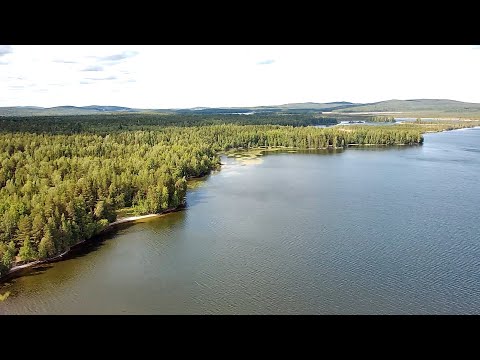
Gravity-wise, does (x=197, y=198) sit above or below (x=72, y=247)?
above

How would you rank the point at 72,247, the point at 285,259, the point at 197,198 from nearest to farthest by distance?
the point at 285,259 < the point at 72,247 < the point at 197,198

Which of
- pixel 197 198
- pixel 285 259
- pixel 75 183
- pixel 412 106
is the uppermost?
pixel 412 106

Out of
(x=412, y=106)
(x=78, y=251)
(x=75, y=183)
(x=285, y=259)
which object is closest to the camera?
(x=285, y=259)

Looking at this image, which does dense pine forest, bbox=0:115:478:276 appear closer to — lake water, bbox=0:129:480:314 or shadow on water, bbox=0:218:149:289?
shadow on water, bbox=0:218:149:289

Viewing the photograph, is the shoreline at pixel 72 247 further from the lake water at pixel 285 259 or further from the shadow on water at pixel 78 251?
the lake water at pixel 285 259

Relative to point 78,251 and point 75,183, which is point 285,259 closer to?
point 78,251

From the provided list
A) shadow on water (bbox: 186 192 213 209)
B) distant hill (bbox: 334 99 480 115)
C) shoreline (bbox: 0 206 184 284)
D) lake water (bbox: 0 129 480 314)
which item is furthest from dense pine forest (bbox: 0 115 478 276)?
distant hill (bbox: 334 99 480 115)

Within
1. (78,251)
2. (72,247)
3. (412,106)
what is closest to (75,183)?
(72,247)
